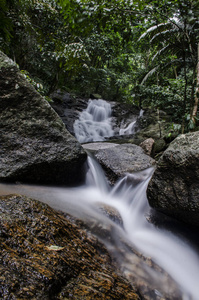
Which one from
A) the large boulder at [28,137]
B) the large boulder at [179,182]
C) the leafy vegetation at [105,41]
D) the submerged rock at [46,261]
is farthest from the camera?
the large boulder at [28,137]

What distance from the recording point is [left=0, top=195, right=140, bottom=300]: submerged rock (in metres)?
0.82

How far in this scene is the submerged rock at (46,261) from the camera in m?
0.82

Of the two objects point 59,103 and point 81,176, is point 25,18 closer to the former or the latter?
point 81,176

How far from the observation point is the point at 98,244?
162 centimetres

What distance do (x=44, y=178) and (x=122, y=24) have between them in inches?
102

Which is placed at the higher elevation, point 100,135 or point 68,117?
point 68,117

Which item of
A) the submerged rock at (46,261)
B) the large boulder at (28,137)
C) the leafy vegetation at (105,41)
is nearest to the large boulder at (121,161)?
the large boulder at (28,137)

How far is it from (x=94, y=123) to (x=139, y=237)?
949 cm

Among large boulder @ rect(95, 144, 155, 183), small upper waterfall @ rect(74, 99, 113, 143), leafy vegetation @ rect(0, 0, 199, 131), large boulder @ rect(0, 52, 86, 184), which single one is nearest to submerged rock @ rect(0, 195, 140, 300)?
large boulder @ rect(0, 52, 86, 184)

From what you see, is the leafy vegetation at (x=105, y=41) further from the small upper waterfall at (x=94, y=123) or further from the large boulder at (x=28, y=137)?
the small upper waterfall at (x=94, y=123)

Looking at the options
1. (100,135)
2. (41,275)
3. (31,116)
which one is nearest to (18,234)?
(41,275)

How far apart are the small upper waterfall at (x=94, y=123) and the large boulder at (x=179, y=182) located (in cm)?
716

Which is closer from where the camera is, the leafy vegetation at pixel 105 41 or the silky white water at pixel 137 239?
the silky white water at pixel 137 239

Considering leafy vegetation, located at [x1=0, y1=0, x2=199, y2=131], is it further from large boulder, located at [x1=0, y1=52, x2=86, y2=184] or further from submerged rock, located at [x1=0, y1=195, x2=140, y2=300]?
Answer: submerged rock, located at [x1=0, y1=195, x2=140, y2=300]
